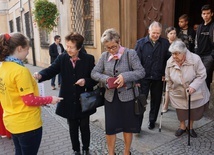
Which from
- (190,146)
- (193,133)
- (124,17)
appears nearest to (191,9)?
(124,17)

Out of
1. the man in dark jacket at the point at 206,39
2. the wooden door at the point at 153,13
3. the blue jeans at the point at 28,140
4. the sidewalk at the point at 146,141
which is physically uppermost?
the wooden door at the point at 153,13

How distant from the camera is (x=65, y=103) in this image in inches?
118

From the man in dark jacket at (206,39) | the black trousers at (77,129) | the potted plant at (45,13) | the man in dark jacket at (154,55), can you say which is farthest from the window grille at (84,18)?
A: the black trousers at (77,129)

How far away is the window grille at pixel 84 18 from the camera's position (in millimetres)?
7922

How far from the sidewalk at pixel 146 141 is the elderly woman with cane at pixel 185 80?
26 cm

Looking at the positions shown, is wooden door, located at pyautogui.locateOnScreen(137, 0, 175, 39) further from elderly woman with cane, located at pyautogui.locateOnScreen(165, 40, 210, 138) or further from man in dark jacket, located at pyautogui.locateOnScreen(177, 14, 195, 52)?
elderly woman with cane, located at pyautogui.locateOnScreen(165, 40, 210, 138)

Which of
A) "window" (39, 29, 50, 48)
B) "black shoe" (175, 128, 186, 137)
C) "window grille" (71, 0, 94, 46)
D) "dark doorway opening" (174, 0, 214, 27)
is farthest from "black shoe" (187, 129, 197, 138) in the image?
"window" (39, 29, 50, 48)

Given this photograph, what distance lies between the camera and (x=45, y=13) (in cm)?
997

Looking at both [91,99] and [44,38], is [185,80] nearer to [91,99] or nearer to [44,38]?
[91,99]

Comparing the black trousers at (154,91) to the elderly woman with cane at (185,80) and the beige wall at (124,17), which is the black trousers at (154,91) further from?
the beige wall at (124,17)

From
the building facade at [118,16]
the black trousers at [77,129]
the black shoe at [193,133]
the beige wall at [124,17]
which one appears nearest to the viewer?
the black trousers at [77,129]

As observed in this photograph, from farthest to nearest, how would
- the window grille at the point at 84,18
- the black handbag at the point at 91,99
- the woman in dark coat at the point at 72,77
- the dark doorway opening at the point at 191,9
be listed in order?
the window grille at the point at 84,18, the dark doorway opening at the point at 191,9, the woman in dark coat at the point at 72,77, the black handbag at the point at 91,99

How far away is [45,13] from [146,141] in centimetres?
794

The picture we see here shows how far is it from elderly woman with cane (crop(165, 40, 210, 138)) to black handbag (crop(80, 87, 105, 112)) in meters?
1.17
